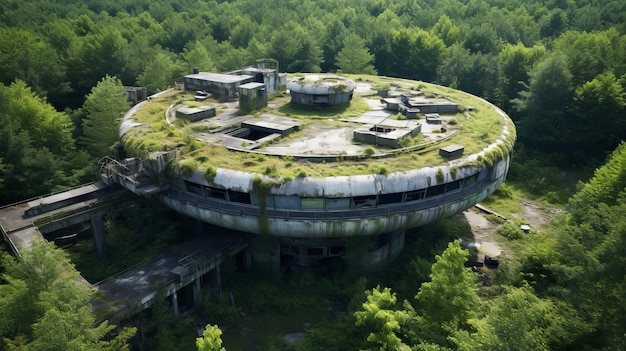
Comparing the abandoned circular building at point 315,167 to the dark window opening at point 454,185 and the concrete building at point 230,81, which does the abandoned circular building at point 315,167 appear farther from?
the concrete building at point 230,81

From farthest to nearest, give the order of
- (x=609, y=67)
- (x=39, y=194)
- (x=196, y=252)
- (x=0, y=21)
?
(x=0, y=21)
(x=609, y=67)
(x=39, y=194)
(x=196, y=252)

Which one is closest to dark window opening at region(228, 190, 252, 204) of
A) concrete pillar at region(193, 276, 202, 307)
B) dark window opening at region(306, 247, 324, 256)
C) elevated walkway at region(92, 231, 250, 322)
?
elevated walkway at region(92, 231, 250, 322)

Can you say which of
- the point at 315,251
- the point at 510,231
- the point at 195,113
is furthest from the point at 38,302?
the point at 510,231

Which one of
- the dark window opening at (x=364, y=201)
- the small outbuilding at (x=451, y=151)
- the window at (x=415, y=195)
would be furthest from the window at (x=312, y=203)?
the small outbuilding at (x=451, y=151)

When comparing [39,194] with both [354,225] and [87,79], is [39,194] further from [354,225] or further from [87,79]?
[87,79]

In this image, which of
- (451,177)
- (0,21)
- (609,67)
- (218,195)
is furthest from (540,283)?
(0,21)

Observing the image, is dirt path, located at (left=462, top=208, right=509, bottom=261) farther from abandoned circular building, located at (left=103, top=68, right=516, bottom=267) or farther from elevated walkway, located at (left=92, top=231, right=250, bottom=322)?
elevated walkway, located at (left=92, top=231, right=250, bottom=322)

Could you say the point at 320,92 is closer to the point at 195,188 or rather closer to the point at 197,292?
the point at 195,188
